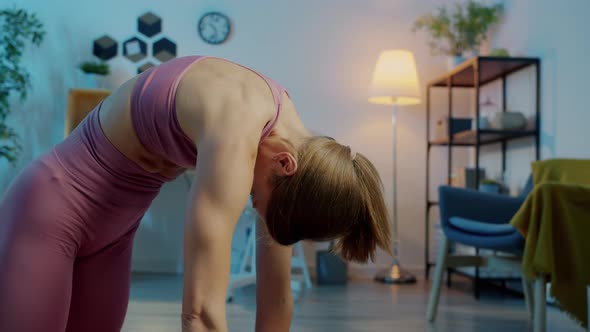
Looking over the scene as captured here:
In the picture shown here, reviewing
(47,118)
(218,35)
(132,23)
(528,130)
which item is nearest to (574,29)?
(528,130)

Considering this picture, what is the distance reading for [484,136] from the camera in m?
4.53

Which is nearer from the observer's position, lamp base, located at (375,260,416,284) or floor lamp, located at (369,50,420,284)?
floor lamp, located at (369,50,420,284)

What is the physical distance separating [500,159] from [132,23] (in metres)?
2.90

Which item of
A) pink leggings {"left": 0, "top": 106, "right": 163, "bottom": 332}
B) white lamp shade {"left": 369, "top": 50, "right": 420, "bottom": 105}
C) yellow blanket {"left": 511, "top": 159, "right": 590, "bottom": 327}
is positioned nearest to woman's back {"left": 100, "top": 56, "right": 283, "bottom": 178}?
pink leggings {"left": 0, "top": 106, "right": 163, "bottom": 332}

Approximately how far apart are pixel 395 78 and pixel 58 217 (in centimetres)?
355

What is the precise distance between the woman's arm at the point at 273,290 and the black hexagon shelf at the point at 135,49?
387 centimetres

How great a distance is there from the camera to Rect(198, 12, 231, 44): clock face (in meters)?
4.95

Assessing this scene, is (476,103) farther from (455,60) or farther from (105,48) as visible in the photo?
(105,48)

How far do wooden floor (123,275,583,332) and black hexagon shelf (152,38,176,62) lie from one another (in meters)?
1.70

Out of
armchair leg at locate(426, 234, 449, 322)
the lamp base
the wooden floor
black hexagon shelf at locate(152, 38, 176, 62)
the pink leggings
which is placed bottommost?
the lamp base

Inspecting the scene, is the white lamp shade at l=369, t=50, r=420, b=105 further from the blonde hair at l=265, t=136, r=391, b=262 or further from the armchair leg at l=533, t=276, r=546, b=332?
the blonde hair at l=265, t=136, r=391, b=262

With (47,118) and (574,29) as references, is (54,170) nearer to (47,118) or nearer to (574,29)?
(574,29)

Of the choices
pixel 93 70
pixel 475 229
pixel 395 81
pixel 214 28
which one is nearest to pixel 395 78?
pixel 395 81

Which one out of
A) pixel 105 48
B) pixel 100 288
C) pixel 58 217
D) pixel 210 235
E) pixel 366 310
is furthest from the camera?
pixel 105 48
